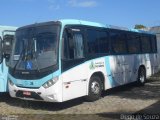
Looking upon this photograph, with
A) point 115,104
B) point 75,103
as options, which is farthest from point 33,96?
point 115,104

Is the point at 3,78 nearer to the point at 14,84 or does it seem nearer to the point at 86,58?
the point at 14,84

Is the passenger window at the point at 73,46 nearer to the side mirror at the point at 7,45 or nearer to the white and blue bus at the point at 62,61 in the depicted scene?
the white and blue bus at the point at 62,61

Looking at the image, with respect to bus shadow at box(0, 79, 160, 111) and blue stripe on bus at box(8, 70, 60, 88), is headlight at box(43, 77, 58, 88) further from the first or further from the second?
bus shadow at box(0, 79, 160, 111)

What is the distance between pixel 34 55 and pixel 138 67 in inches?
279

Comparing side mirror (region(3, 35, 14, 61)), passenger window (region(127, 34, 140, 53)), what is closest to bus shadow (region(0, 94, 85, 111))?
side mirror (region(3, 35, 14, 61))

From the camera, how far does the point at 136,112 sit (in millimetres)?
10812

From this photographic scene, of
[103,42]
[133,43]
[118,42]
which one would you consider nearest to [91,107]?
[103,42]

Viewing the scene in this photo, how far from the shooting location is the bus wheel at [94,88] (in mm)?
12974

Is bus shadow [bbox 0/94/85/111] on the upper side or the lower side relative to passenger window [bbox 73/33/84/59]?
lower

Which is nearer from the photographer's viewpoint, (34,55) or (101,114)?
(101,114)

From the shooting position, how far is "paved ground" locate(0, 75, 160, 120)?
10.9 m

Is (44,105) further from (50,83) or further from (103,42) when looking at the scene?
(103,42)

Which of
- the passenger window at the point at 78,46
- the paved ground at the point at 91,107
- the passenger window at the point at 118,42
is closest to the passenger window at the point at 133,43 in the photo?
the passenger window at the point at 118,42

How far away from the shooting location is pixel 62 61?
37.2ft
